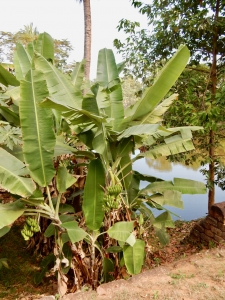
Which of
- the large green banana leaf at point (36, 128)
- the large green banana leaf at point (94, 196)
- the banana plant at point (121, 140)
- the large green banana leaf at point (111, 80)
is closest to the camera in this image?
the large green banana leaf at point (36, 128)

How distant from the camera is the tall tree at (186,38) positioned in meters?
4.91

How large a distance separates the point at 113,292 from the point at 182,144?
181 centimetres

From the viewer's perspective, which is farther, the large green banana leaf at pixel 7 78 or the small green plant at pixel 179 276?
the large green banana leaf at pixel 7 78

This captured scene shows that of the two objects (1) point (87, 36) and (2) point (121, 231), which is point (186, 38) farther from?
(2) point (121, 231)

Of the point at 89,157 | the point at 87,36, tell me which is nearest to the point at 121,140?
the point at 89,157

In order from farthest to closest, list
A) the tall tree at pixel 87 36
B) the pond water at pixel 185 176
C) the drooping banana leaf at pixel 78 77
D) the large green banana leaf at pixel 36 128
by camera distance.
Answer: the pond water at pixel 185 176
the tall tree at pixel 87 36
the drooping banana leaf at pixel 78 77
the large green banana leaf at pixel 36 128

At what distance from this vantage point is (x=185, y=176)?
11.8 metres

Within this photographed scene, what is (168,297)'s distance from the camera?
8.23ft

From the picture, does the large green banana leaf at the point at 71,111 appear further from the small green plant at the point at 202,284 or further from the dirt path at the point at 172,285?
the small green plant at the point at 202,284

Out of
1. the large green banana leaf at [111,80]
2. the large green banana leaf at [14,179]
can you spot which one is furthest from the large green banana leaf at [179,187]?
the large green banana leaf at [14,179]

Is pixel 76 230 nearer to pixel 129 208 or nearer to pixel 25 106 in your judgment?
pixel 129 208

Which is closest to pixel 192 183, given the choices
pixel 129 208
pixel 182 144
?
pixel 182 144

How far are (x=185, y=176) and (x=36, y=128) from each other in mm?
10248

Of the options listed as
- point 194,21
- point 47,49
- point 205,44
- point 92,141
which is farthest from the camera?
point 205,44
